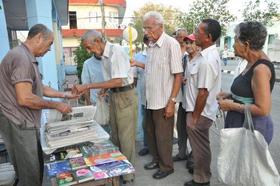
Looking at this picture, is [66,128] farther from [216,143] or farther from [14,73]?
[216,143]

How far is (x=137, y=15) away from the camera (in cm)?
3816

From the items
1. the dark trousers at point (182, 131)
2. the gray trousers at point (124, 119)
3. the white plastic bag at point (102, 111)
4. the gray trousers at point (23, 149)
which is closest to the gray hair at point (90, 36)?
the gray trousers at point (124, 119)

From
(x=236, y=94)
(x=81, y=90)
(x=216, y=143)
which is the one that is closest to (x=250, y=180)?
(x=236, y=94)

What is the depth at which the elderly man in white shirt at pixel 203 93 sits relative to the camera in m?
2.54

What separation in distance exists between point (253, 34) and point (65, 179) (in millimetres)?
1642

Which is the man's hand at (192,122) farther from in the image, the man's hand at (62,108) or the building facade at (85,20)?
the building facade at (85,20)

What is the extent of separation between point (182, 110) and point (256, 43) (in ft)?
5.19

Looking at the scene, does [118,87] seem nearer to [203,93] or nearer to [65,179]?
[203,93]

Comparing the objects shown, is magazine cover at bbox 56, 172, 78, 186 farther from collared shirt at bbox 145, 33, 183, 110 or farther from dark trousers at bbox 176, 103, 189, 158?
dark trousers at bbox 176, 103, 189, 158

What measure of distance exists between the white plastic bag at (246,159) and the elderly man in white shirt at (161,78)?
0.96 meters

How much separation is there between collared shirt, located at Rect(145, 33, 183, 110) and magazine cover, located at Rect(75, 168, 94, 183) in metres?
1.16

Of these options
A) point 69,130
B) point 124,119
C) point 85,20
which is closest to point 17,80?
point 69,130

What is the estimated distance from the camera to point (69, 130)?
222 cm

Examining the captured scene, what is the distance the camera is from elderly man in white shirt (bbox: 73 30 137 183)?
2617 millimetres
